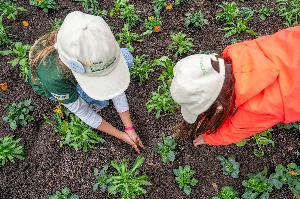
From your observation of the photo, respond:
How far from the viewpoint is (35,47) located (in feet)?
9.30

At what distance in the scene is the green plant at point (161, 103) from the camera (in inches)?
149

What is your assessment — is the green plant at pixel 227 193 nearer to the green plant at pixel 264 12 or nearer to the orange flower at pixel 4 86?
the green plant at pixel 264 12

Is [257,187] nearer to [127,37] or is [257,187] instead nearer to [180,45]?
[180,45]

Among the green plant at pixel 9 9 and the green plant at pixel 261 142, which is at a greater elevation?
the green plant at pixel 9 9

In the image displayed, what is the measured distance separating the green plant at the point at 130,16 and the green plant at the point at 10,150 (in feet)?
6.07

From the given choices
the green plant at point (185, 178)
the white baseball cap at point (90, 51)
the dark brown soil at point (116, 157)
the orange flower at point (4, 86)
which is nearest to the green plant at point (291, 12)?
the dark brown soil at point (116, 157)

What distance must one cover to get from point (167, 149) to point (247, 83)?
149 cm

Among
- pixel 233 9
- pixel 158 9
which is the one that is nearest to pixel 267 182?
pixel 233 9

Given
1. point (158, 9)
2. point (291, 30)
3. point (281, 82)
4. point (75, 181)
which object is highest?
point (291, 30)

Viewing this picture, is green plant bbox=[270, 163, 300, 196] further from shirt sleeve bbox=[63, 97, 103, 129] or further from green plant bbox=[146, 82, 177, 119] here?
shirt sleeve bbox=[63, 97, 103, 129]

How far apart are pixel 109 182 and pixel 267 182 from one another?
1449mm

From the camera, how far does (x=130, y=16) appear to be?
14.5 ft

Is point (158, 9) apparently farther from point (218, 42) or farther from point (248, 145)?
point (248, 145)

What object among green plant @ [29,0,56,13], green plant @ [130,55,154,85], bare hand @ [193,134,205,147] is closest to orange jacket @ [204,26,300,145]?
bare hand @ [193,134,205,147]
